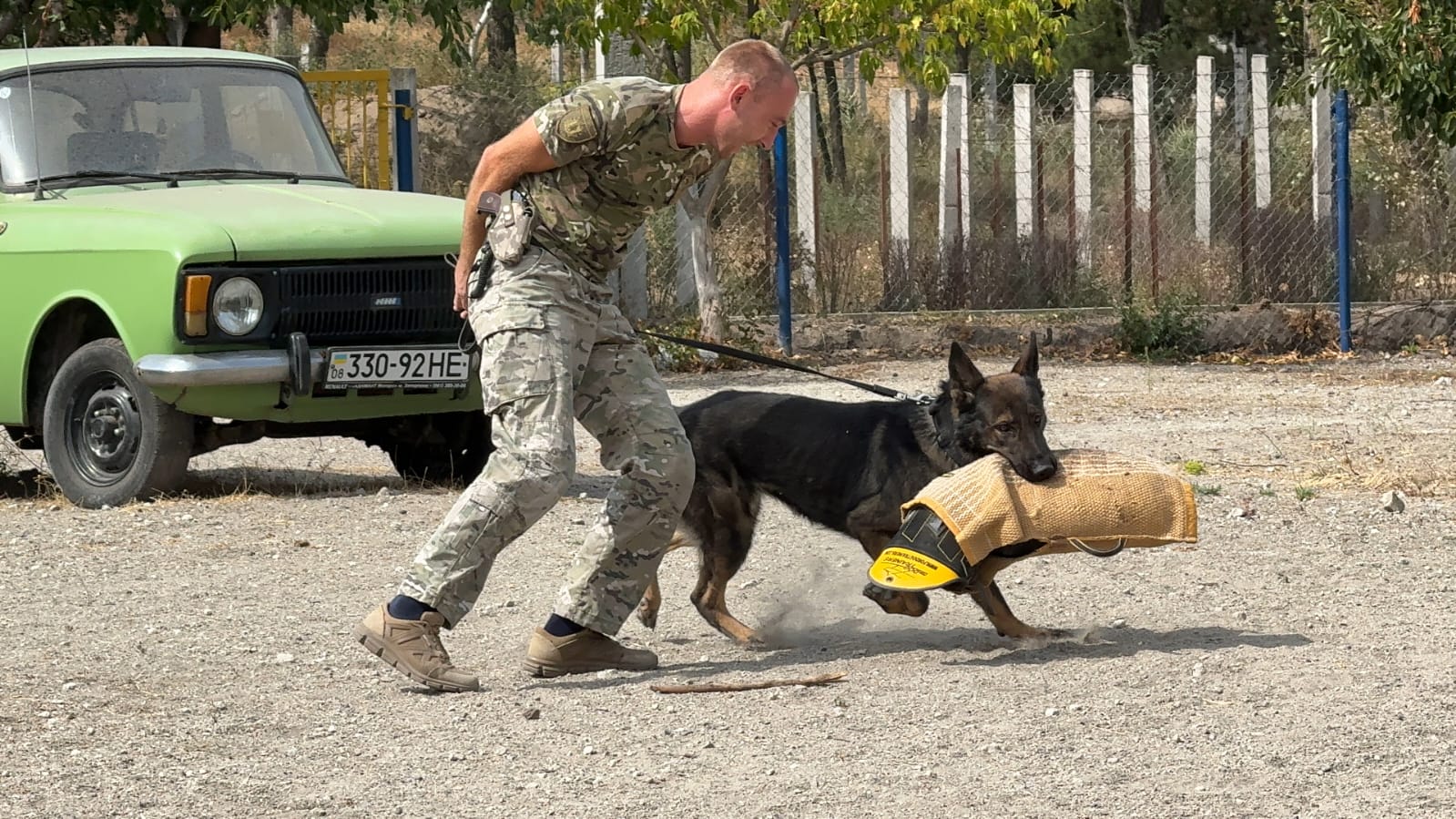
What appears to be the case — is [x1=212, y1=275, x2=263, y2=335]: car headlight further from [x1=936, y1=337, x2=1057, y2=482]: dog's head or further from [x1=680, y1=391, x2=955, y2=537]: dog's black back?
[x1=936, y1=337, x2=1057, y2=482]: dog's head

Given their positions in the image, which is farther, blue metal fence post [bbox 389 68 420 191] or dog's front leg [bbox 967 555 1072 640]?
blue metal fence post [bbox 389 68 420 191]

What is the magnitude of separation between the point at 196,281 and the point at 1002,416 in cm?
387

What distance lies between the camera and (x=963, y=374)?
562cm

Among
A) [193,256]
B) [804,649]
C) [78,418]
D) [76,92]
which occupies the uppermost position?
[76,92]

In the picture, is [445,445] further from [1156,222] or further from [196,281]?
[1156,222]

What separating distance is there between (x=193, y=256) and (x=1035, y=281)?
9.15m

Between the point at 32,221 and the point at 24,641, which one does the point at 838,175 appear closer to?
the point at 32,221

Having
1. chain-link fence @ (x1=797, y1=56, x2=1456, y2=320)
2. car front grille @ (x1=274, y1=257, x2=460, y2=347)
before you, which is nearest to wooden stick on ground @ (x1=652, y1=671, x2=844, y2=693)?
car front grille @ (x1=274, y1=257, x2=460, y2=347)

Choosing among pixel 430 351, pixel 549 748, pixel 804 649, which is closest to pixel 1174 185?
pixel 430 351

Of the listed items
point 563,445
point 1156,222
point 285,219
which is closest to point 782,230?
point 1156,222

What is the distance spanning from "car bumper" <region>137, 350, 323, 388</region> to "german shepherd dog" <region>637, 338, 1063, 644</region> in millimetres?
2522

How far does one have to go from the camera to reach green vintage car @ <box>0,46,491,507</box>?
26.8 ft

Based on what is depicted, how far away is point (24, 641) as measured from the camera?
600 centimetres

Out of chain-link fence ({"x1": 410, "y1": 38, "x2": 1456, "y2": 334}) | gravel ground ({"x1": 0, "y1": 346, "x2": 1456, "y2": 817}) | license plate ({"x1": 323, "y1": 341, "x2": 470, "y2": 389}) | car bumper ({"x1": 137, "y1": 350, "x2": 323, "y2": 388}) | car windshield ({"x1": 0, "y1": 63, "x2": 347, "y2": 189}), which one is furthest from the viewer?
chain-link fence ({"x1": 410, "y1": 38, "x2": 1456, "y2": 334})
